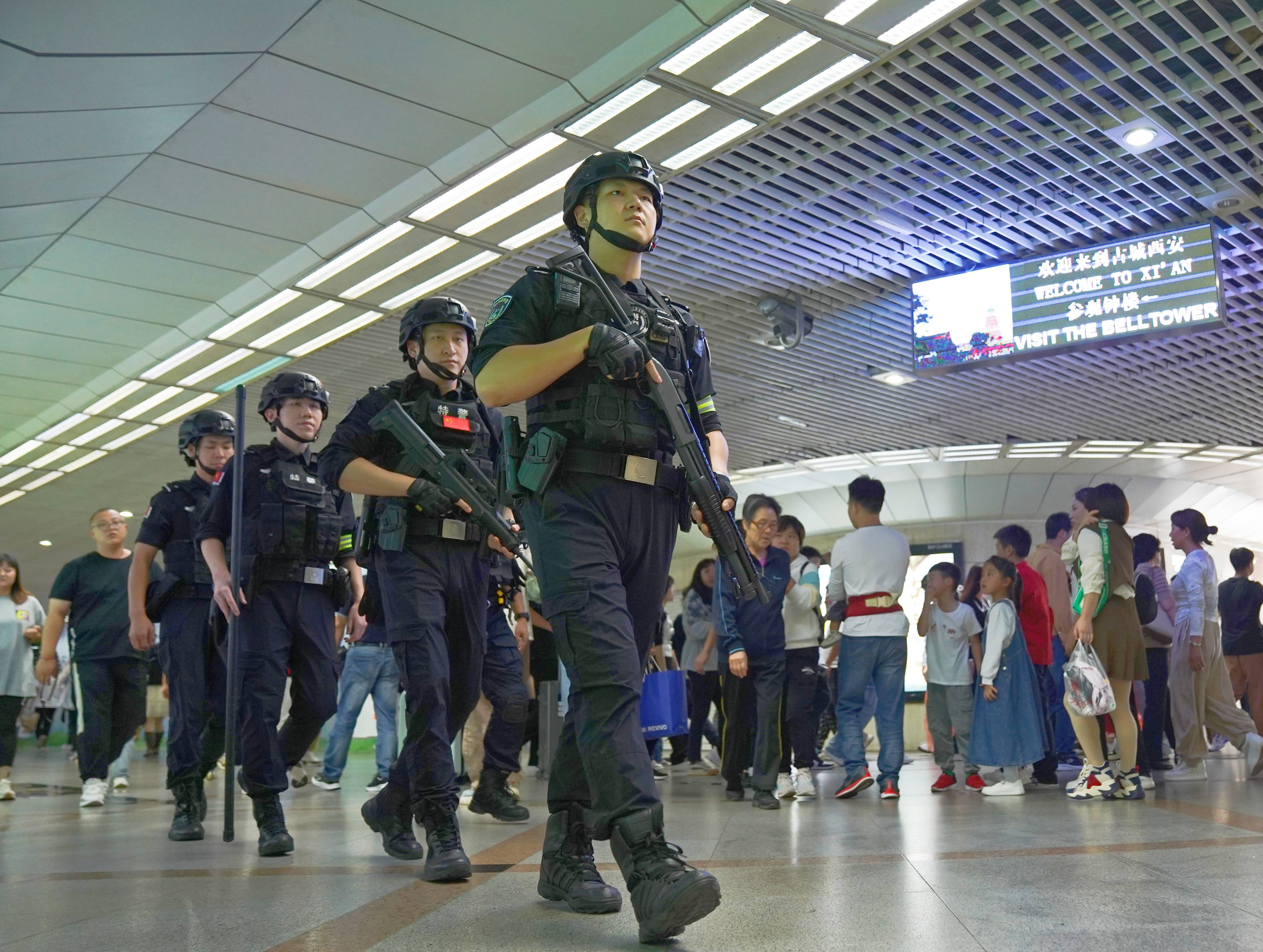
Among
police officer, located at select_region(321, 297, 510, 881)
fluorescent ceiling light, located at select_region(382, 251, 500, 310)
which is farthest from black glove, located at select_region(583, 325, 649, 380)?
fluorescent ceiling light, located at select_region(382, 251, 500, 310)

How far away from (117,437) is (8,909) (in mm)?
12220

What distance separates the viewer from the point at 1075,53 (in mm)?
6086

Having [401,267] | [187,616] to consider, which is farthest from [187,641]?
[401,267]

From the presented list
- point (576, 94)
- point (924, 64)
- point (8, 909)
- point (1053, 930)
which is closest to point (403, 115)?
point (576, 94)

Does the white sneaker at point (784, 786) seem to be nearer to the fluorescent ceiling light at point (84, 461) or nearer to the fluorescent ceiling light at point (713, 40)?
the fluorescent ceiling light at point (713, 40)

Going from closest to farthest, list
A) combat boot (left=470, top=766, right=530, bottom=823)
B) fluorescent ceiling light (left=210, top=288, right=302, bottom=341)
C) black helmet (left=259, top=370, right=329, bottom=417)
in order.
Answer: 1. black helmet (left=259, top=370, right=329, bottom=417)
2. combat boot (left=470, top=766, right=530, bottom=823)
3. fluorescent ceiling light (left=210, top=288, right=302, bottom=341)

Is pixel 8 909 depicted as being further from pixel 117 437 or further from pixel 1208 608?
pixel 117 437

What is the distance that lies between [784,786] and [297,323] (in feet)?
20.6

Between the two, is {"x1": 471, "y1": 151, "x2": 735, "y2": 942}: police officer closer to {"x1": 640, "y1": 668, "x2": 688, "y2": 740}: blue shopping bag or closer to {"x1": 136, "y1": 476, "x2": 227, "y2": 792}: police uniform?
{"x1": 640, "y1": 668, "x2": 688, "y2": 740}: blue shopping bag

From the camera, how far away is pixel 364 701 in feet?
24.6

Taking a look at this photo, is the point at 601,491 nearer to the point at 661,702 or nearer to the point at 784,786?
the point at 661,702

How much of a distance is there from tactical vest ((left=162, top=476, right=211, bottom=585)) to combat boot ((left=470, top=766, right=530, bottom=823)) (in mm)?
1443

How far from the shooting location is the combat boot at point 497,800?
188 inches

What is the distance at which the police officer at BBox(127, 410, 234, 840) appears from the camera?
4.52 m
